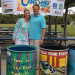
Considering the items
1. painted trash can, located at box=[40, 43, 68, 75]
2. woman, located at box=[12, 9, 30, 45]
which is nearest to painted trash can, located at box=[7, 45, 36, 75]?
painted trash can, located at box=[40, 43, 68, 75]

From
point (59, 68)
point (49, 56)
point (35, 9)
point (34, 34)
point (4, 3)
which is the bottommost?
point (59, 68)

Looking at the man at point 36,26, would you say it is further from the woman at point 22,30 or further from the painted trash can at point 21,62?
the painted trash can at point 21,62

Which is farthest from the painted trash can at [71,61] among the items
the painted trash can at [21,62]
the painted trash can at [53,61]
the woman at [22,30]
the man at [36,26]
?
the woman at [22,30]

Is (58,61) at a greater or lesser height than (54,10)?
lesser

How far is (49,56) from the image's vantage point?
104 inches

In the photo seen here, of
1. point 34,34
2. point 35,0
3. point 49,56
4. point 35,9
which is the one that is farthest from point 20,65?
point 35,0

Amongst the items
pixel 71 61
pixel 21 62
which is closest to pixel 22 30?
pixel 21 62

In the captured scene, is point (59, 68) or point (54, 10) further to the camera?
point (54, 10)

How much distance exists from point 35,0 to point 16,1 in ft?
2.13

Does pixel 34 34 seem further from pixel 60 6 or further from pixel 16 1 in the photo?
pixel 60 6

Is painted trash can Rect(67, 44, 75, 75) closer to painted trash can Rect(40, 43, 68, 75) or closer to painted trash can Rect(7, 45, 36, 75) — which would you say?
painted trash can Rect(40, 43, 68, 75)

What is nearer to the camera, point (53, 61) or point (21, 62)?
point (21, 62)

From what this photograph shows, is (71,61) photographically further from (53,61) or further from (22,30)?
(22,30)

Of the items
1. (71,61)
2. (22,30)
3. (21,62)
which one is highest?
(22,30)
